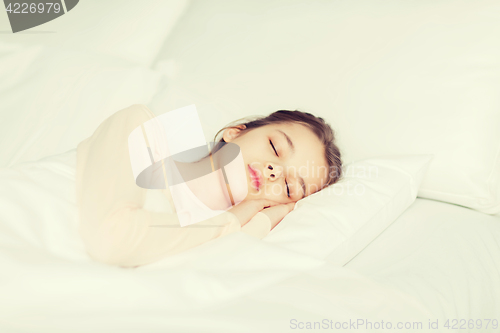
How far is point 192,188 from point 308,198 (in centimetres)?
32

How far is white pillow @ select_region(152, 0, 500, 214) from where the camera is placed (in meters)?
1.00

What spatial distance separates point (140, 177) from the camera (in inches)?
30.4

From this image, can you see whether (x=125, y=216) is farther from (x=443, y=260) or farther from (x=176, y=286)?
(x=443, y=260)

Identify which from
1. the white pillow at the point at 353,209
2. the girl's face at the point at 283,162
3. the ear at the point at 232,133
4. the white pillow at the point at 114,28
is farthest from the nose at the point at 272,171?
the white pillow at the point at 114,28

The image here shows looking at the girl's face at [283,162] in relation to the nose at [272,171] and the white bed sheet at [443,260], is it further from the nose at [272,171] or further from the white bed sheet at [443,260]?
the white bed sheet at [443,260]

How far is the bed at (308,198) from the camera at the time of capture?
0.57 m

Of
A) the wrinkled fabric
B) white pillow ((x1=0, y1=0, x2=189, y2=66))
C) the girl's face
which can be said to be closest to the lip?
the girl's face

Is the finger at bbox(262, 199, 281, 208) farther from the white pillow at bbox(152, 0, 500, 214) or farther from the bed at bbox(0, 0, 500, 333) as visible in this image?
the white pillow at bbox(152, 0, 500, 214)

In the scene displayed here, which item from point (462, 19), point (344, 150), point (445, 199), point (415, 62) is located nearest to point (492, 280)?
point (445, 199)

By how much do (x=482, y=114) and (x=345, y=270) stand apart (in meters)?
0.67

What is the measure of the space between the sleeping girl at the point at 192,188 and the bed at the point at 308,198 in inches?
1.6

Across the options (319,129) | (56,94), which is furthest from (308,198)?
(56,94)

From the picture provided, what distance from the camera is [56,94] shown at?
4.22ft

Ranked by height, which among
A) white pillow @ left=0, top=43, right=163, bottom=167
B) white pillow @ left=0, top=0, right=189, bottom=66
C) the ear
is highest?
white pillow @ left=0, top=0, right=189, bottom=66
